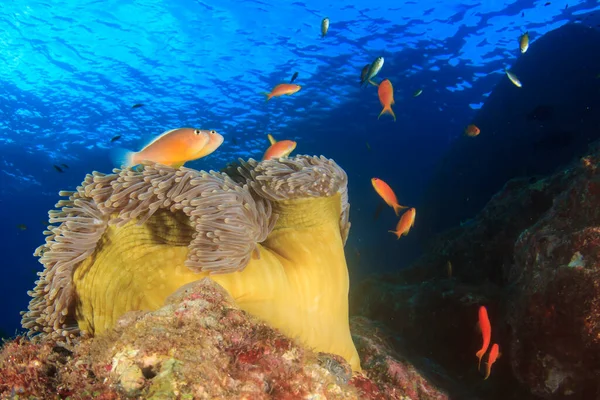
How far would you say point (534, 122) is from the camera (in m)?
13.2

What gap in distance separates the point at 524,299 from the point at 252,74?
16.0m

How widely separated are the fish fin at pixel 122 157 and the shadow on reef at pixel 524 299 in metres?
3.89

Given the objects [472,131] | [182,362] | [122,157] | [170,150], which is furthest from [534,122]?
[182,362]

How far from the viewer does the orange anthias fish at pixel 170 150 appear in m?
2.71

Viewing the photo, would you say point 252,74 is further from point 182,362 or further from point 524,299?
point 182,362

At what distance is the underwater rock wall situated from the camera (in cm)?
1222

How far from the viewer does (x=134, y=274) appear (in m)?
2.39

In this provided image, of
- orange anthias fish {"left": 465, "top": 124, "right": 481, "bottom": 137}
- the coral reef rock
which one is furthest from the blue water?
the coral reef rock

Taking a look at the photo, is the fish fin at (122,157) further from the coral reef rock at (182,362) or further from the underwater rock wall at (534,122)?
the underwater rock wall at (534,122)

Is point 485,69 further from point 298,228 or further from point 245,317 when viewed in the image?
point 245,317

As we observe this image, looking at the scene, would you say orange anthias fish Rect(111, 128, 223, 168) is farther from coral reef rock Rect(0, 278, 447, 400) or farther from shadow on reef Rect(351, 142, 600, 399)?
Result: shadow on reef Rect(351, 142, 600, 399)

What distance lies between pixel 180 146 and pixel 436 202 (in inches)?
637

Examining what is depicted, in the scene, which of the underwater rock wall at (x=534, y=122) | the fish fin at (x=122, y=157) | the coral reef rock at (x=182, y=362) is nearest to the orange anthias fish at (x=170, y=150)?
the fish fin at (x=122, y=157)

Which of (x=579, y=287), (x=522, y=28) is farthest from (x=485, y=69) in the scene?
(x=579, y=287)
